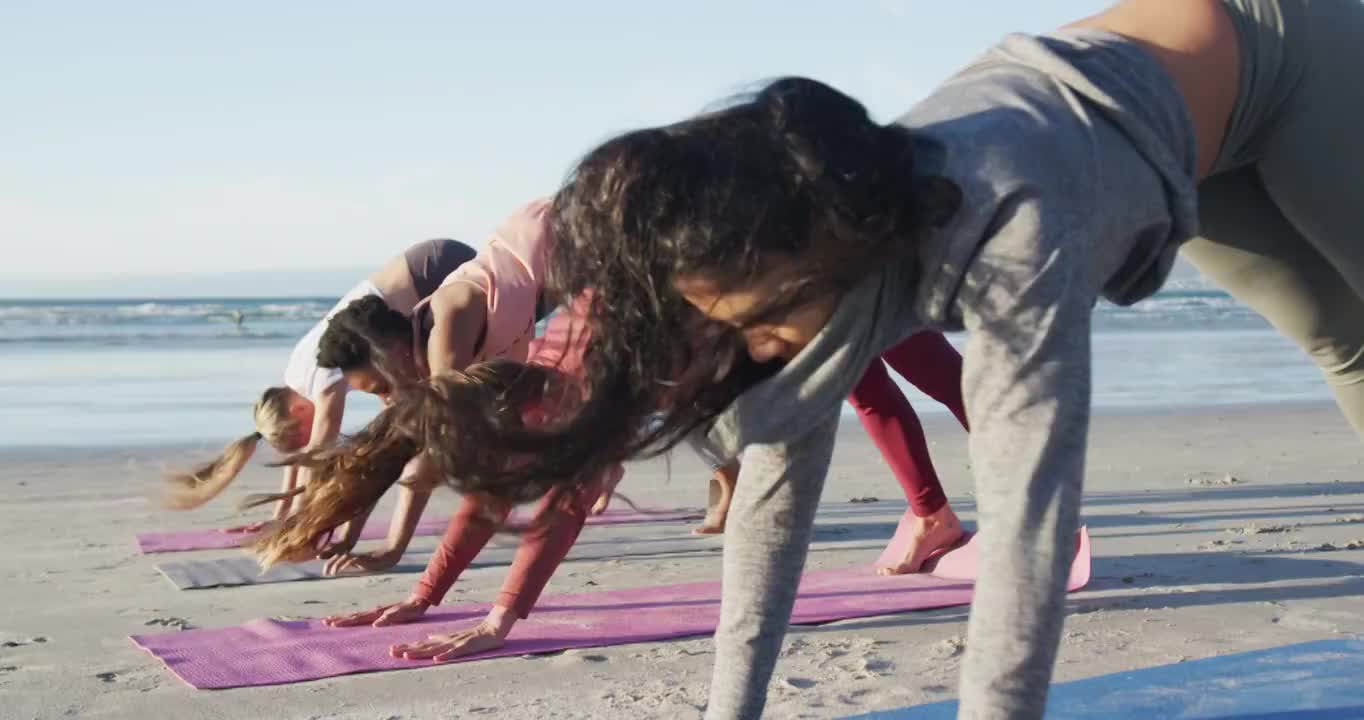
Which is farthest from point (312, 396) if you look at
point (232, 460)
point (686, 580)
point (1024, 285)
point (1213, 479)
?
point (1024, 285)

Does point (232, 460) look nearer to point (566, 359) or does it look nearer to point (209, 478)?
point (209, 478)

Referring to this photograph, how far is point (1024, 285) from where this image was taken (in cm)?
176

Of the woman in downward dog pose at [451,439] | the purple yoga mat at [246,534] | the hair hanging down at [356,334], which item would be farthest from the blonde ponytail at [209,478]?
the woman in downward dog pose at [451,439]

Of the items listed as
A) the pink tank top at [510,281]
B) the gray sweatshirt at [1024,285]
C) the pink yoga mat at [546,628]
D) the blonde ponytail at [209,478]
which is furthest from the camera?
the blonde ponytail at [209,478]

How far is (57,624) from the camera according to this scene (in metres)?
4.12

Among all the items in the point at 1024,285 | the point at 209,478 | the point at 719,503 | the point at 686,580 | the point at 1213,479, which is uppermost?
the point at 1024,285

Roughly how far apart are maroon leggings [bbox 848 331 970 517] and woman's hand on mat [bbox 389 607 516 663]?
3.96 ft

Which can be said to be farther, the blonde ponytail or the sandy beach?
the blonde ponytail

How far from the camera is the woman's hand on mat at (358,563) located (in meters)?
4.87

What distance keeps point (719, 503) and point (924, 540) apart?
1347 millimetres

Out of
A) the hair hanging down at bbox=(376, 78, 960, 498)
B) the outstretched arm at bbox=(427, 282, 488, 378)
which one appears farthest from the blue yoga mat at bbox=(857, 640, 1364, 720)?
the outstretched arm at bbox=(427, 282, 488, 378)

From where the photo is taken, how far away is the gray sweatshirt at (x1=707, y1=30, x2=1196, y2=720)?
178 centimetres

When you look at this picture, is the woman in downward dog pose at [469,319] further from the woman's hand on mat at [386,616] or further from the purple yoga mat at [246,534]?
the purple yoga mat at [246,534]

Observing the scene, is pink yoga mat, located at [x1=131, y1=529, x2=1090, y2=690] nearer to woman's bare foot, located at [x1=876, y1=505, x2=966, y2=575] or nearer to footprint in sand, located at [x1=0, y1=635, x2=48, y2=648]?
woman's bare foot, located at [x1=876, y1=505, x2=966, y2=575]
